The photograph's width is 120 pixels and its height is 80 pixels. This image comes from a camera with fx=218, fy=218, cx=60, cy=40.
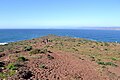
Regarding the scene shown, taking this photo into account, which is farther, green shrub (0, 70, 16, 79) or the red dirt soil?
the red dirt soil

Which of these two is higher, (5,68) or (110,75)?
(5,68)

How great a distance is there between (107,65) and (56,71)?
9.03m

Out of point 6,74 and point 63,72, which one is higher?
point 6,74

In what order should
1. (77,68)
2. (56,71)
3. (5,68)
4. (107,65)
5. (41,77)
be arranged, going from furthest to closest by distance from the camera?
(107,65) < (77,68) < (56,71) < (5,68) < (41,77)

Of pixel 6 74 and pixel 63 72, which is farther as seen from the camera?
pixel 63 72

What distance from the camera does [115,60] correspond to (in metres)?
32.0

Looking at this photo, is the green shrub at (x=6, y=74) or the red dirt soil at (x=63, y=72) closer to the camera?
the green shrub at (x=6, y=74)

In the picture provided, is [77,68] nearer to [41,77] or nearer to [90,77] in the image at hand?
[90,77]

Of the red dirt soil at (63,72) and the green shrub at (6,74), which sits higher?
the green shrub at (6,74)

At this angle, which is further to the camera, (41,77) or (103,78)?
(103,78)

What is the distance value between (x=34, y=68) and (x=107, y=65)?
10862mm

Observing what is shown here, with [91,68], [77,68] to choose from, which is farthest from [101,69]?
[77,68]

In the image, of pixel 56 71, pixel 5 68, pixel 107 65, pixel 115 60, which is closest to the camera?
pixel 5 68

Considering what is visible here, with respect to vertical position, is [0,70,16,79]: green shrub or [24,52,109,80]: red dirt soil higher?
[0,70,16,79]: green shrub
